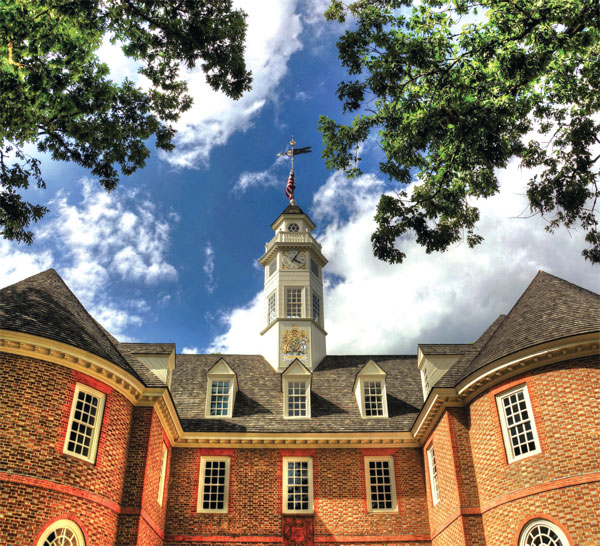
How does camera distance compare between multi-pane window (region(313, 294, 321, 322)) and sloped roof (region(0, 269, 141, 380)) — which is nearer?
sloped roof (region(0, 269, 141, 380))

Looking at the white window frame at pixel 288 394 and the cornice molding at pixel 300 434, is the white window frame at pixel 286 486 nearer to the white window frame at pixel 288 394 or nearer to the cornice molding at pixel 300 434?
the cornice molding at pixel 300 434

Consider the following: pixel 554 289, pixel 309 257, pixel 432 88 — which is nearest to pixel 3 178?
pixel 432 88

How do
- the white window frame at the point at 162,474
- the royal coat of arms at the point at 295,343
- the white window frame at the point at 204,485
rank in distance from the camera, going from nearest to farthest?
the white window frame at the point at 162,474
the white window frame at the point at 204,485
the royal coat of arms at the point at 295,343

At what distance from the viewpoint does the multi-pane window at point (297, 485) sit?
845 inches

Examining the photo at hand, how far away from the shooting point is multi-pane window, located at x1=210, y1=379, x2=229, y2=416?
23.9 meters

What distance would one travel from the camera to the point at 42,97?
1135 centimetres

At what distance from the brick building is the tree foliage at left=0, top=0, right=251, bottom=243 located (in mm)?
5448

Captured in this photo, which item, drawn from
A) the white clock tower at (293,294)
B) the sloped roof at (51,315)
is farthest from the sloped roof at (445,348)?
the sloped roof at (51,315)

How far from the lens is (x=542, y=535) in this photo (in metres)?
14.9

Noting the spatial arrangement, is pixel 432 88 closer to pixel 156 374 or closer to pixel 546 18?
pixel 546 18

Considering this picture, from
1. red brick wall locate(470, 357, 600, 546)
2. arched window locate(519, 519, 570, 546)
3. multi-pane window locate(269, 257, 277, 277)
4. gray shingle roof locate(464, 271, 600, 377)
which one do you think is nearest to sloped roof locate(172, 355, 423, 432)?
multi-pane window locate(269, 257, 277, 277)

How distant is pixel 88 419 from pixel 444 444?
1174cm

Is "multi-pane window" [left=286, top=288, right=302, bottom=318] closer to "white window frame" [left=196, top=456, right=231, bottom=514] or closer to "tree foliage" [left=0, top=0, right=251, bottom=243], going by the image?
"white window frame" [left=196, top=456, right=231, bottom=514]

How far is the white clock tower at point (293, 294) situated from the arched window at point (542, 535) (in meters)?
14.1
